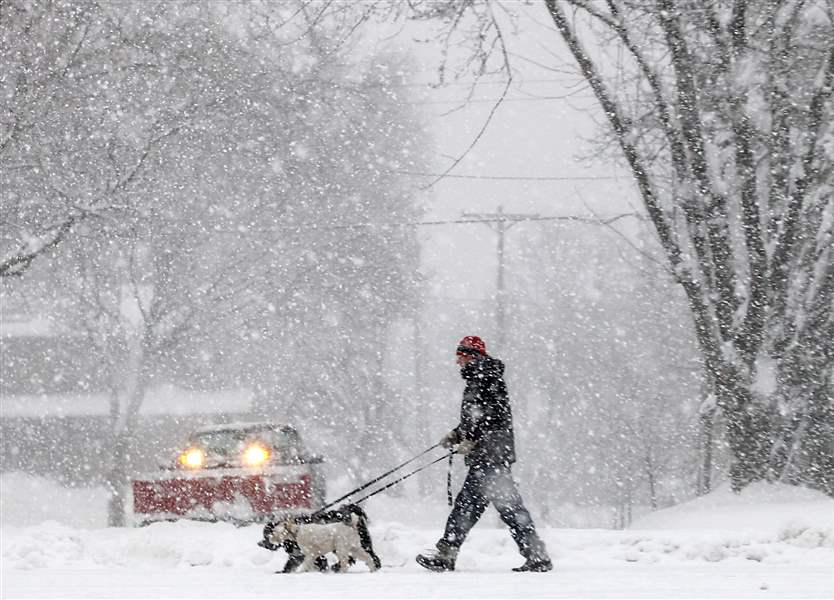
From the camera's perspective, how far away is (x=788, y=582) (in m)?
7.12

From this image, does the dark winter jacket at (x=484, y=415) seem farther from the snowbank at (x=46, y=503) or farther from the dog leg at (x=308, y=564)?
the snowbank at (x=46, y=503)

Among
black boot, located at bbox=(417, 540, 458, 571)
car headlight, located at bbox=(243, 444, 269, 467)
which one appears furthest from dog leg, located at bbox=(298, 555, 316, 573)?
car headlight, located at bbox=(243, 444, 269, 467)

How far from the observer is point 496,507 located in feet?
27.2

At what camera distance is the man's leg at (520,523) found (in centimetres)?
820

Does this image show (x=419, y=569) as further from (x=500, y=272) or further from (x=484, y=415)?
(x=500, y=272)

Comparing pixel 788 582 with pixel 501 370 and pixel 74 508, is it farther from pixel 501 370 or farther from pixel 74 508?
pixel 74 508

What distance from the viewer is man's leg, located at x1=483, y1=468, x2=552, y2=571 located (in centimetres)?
820

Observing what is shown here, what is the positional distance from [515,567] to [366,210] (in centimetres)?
2365

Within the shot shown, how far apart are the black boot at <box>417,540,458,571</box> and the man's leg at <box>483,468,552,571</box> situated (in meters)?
0.44

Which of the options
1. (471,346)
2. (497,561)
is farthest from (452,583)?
(497,561)

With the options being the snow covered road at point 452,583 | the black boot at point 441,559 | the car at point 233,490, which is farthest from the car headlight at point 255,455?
the black boot at point 441,559

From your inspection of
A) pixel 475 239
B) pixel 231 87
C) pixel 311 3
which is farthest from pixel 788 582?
pixel 475 239

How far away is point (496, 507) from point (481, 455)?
1.18ft

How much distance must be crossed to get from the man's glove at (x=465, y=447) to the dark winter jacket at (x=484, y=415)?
3 cm
